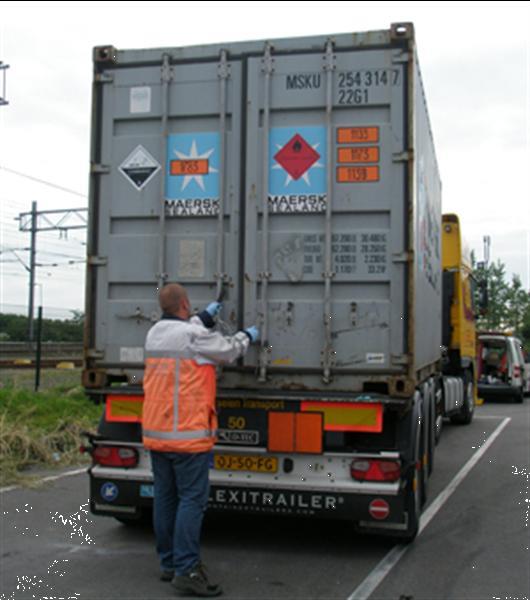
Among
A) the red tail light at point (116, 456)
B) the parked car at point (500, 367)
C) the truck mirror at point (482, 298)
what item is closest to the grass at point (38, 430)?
the red tail light at point (116, 456)

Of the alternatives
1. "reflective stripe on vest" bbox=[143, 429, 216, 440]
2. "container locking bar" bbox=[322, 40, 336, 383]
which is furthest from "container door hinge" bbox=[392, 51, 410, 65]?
"reflective stripe on vest" bbox=[143, 429, 216, 440]

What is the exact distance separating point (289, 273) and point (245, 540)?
2.17 metres

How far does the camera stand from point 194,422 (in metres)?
4.87

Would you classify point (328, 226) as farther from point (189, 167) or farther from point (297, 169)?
point (189, 167)

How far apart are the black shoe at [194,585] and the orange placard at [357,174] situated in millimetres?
2903

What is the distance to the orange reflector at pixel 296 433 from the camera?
550cm

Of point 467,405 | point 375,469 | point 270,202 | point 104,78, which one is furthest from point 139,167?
point 467,405

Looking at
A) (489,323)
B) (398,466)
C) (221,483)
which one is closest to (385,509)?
(398,466)

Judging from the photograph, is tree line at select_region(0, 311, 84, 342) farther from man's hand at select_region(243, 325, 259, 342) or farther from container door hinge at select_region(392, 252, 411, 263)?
container door hinge at select_region(392, 252, 411, 263)

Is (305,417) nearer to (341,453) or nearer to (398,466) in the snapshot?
(341,453)

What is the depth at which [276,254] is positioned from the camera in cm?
578

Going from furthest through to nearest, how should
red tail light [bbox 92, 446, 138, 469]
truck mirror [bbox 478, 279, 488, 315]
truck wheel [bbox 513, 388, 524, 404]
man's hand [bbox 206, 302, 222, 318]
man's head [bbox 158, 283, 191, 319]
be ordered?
truck wheel [bbox 513, 388, 524, 404] < truck mirror [bbox 478, 279, 488, 315] < red tail light [bbox 92, 446, 138, 469] < man's hand [bbox 206, 302, 222, 318] < man's head [bbox 158, 283, 191, 319]

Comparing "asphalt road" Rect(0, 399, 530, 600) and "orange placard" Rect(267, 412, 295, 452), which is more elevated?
"orange placard" Rect(267, 412, 295, 452)

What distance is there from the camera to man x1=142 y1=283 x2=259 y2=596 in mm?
4863
